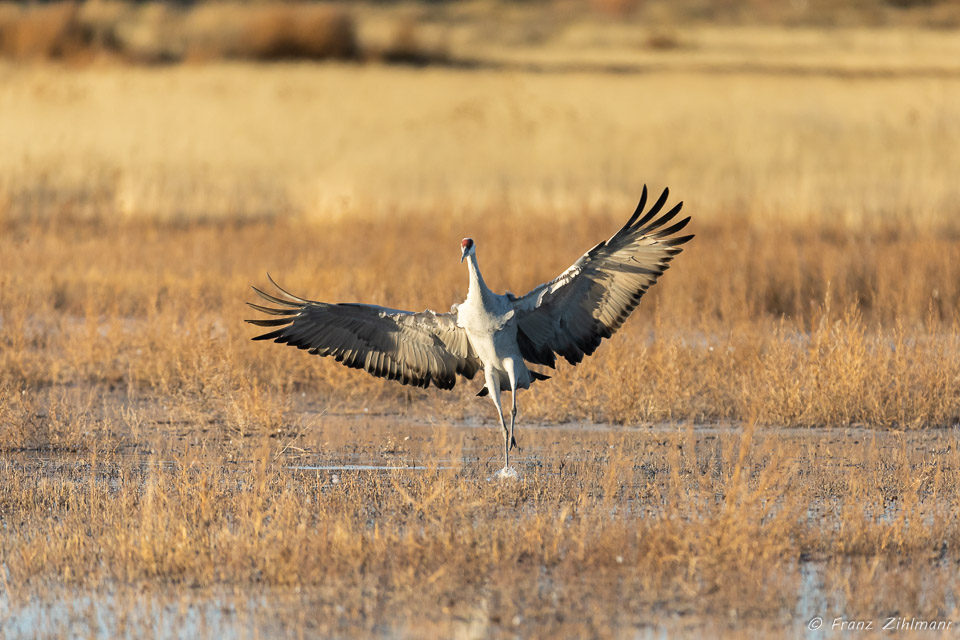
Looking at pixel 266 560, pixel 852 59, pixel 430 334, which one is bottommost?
pixel 266 560

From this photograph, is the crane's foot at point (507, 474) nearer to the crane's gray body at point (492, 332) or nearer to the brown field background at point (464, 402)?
the brown field background at point (464, 402)

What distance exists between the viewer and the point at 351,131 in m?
29.4

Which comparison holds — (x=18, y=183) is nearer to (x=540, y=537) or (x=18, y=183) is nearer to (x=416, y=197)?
(x=416, y=197)

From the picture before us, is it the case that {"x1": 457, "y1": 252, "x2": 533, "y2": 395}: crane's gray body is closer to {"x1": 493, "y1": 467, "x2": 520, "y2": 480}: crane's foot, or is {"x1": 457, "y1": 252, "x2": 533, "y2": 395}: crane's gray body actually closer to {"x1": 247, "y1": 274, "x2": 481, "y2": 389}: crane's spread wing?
{"x1": 247, "y1": 274, "x2": 481, "y2": 389}: crane's spread wing

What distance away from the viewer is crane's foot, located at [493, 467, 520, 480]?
26.8 ft

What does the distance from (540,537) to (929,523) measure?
195 centimetres

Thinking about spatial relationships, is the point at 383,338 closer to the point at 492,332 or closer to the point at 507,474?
the point at 492,332

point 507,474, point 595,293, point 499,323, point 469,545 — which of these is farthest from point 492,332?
point 469,545

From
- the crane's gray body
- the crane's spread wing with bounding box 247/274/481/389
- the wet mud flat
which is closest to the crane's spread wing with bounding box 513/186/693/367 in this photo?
the crane's gray body

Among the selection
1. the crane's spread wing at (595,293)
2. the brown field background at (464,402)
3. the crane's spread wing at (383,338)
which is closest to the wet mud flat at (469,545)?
the brown field background at (464,402)

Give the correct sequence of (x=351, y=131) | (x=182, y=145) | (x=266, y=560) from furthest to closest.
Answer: (x=351, y=131) → (x=182, y=145) → (x=266, y=560)

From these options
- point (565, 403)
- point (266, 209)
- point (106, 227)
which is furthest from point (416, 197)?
point (565, 403)

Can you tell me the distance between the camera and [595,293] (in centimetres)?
855

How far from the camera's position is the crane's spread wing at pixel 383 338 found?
861cm
